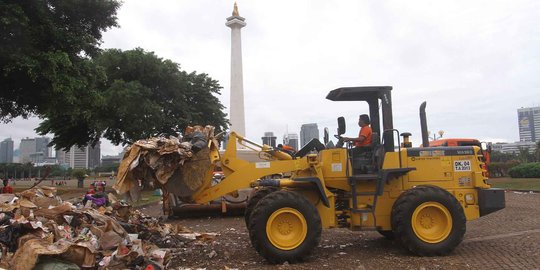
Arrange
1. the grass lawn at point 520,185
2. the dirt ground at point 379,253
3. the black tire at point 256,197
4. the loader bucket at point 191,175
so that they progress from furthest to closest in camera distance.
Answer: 1. the grass lawn at point 520,185
2. the black tire at point 256,197
3. the loader bucket at point 191,175
4. the dirt ground at point 379,253

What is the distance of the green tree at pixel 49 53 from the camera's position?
42.1 ft

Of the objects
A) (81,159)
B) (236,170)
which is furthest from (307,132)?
(81,159)

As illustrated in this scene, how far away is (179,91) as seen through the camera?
97.0 ft

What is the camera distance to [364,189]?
7352 millimetres

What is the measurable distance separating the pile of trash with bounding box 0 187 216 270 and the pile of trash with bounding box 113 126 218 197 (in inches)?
30.7

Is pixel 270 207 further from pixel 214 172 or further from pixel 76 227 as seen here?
pixel 76 227

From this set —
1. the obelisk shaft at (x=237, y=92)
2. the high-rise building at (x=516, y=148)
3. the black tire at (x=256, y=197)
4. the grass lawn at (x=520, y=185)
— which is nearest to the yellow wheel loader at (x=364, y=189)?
the black tire at (x=256, y=197)

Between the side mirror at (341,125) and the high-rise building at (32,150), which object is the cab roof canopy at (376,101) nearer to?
the side mirror at (341,125)

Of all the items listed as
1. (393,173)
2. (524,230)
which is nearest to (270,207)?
(393,173)

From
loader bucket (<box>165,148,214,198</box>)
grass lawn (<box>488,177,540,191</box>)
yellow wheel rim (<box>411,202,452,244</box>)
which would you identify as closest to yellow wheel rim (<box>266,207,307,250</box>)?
loader bucket (<box>165,148,214,198</box>)

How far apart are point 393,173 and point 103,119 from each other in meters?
21.6

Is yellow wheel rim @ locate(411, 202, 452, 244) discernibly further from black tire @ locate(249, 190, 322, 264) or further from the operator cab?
black tire @ locate(249, 190, 322, 264)

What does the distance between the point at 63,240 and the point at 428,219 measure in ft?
17.5

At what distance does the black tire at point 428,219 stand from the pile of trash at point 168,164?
3.10 meters
